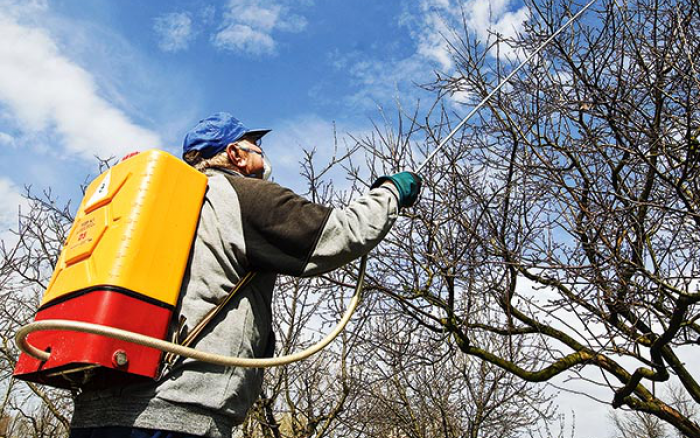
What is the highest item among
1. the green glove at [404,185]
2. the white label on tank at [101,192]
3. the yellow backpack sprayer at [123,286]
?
the green glove at [404,185]

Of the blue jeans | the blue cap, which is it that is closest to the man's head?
the blue cap

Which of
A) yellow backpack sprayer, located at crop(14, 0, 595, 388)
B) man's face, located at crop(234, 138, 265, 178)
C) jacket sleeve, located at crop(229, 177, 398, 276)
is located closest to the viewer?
yellow backpack sprayer, located at crop(14, 0, 595, 388)

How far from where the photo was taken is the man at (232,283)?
1.60 metres

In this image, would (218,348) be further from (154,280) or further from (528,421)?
(528,421)

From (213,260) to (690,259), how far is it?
2626 mm

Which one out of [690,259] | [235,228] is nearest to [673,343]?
[690,259]

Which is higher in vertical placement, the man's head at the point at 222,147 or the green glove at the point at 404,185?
the man's head at the point at 222,147

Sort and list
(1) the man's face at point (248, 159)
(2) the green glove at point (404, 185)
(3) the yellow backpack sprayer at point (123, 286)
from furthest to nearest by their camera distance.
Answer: (1) the man's face at point (248, 159)
(2) the green glove at point (404, 185)
(3) the yellow backpack sprayer at point (123, 286)

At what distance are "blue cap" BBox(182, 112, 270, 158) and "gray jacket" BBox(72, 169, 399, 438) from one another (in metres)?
0.33

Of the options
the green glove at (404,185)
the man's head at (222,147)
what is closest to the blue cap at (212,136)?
the man's head at (222,147)

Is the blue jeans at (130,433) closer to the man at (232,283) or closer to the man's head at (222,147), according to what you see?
the man at (232,283)

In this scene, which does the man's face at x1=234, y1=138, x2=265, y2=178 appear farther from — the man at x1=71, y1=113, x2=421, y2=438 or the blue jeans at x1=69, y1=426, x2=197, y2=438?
the blue jeans at x1=69, y1=426, x2=197, y2=438

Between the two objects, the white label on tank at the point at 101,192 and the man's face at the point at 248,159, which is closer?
the white label on tank at the point at 101,192

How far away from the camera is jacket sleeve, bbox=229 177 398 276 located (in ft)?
5.90
